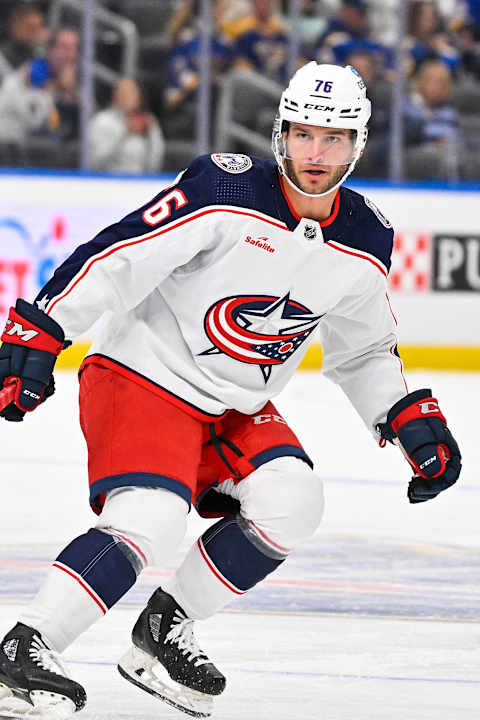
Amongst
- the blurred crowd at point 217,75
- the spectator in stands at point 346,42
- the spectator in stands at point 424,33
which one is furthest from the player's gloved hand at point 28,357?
the spectator in stands at point 424,33

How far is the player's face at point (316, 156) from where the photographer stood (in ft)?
8.91

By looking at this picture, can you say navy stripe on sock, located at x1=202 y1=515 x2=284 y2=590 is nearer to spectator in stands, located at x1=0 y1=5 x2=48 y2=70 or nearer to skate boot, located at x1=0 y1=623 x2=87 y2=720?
skate boot, located at x1=0 y1=623 x2=87 y2=720

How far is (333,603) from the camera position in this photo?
3410mm

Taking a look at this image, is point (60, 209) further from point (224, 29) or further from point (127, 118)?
point (224, 29)

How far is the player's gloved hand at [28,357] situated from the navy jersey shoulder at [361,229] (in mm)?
566

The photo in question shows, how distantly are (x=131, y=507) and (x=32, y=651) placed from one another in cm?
28

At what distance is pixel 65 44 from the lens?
25.7 ft

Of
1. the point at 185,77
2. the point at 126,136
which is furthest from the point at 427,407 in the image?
the point at 185,77

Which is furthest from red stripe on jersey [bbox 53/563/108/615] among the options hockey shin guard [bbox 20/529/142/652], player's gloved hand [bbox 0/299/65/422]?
player's gloved hand [bbox 0/299/65/422]

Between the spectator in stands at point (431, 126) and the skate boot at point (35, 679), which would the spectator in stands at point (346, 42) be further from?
the skate boot at point (35, 679)

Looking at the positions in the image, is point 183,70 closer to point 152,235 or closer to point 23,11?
point 23,11

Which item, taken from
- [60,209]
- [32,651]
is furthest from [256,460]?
[60,209]

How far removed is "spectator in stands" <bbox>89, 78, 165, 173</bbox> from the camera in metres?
7.91

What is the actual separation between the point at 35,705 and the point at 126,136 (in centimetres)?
586
